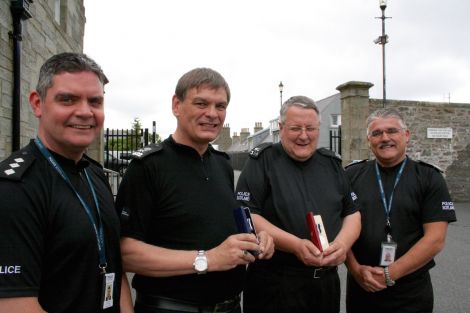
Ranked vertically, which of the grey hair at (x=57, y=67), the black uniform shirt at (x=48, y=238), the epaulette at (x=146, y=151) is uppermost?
the grey hair at (x=57, y=67)

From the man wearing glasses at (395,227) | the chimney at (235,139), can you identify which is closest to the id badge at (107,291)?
the man wearing glasses at (395,227)

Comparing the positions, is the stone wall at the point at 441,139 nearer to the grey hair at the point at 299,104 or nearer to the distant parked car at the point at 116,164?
the distant parked car at the point at 116,164

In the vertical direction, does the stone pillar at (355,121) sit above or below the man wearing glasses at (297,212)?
above

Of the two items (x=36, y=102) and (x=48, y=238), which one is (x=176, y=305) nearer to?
(x=48, y=238)

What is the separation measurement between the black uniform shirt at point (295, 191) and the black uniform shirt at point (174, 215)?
0.51 metres

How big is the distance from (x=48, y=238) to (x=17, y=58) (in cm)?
407

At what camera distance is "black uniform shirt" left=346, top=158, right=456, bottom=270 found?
285cm

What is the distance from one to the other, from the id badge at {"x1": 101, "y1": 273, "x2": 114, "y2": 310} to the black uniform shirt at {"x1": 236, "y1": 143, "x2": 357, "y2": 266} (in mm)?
1138

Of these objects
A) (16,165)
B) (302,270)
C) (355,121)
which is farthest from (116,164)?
(16,165)

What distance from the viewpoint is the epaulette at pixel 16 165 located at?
145 centimetres

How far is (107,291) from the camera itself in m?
1.74

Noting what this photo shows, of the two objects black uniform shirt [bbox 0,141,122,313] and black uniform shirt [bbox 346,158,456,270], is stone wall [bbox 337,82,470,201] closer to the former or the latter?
black uniform shirt [bbox 346,158,456,270]

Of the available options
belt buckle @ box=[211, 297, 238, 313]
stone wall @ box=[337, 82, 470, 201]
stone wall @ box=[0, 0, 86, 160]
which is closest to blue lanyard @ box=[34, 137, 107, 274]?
belt buckle @ box=[211, 297, 238, 313]

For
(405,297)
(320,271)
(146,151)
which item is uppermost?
(146,151)
